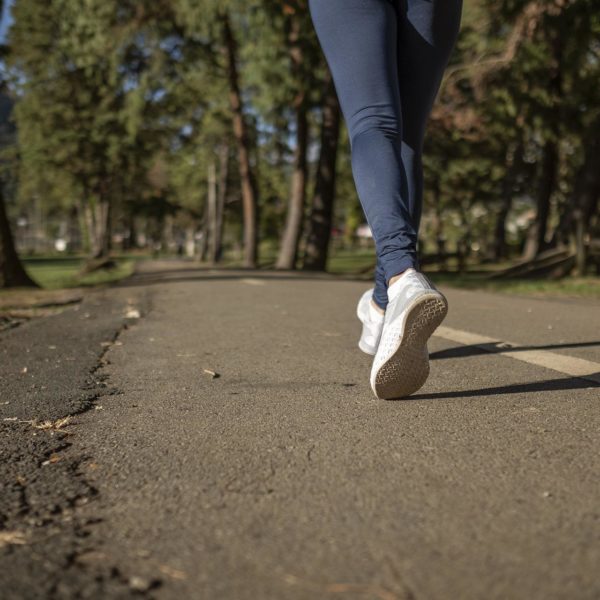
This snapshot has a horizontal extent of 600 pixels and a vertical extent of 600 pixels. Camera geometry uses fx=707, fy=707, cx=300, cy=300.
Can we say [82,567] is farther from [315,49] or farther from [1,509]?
[315,49]

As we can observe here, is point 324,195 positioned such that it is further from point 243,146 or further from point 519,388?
point 519,388

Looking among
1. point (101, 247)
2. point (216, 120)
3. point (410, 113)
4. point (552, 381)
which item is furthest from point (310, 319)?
point (101, 247)

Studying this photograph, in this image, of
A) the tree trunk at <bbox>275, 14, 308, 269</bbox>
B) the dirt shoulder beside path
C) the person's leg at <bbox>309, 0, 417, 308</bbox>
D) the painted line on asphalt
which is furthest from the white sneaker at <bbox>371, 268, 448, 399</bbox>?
the tree trunk at <bbox>275, 14, 308, 269</bbox>

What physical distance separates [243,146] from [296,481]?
22400mm

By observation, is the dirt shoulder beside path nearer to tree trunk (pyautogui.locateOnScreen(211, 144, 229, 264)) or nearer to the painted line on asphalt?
the painted line on asphalt

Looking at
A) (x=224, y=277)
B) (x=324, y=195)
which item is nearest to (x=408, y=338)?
(x=224, y=277)

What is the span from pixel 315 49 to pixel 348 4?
640 inches

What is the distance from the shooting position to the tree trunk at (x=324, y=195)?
1869 cm

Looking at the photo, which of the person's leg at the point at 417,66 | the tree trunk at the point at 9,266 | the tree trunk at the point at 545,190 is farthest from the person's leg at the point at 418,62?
the tree trunk at the point at 545,190

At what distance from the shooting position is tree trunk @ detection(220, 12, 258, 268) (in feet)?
72.3

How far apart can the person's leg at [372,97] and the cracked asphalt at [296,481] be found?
2.23ft

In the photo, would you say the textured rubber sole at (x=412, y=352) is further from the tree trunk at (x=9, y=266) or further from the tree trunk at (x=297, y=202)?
the tree trunk at (x=297, y=202)

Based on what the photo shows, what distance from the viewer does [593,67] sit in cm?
1877

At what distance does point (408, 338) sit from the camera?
224 centimetres
